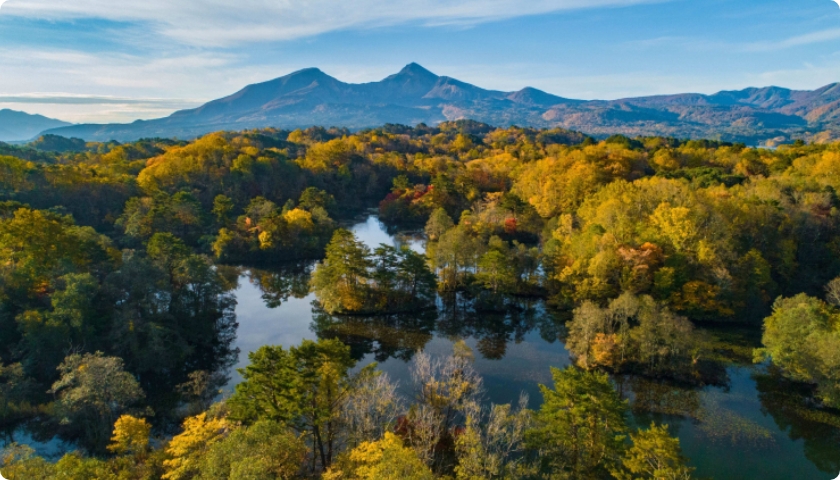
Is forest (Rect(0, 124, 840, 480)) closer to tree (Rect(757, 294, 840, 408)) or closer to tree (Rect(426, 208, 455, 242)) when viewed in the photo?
tree (Rect(757, 294, 840, 408))

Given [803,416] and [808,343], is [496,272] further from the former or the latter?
[803,416]

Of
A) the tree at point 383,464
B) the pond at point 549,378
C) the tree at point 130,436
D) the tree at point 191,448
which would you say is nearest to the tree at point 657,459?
the pond at point 549,378

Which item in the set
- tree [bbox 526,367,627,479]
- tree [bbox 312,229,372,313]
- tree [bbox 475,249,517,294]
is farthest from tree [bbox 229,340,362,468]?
tree [bbox 475,249,517,294]


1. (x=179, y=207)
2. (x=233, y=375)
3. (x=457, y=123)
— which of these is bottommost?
(x=233, y=375)

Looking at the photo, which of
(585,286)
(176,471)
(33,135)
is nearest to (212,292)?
(176,471)

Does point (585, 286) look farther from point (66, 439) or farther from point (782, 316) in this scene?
point (66, 439)

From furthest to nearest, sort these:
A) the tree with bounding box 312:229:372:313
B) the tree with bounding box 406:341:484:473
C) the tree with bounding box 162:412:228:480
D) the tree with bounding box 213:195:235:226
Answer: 1. the tree with bounding box 213:195:235:226
2. the tree with bounding box 312:229:372:313
3. the tree with bounding box 406:341:484:473
4. the tree with bounding box 162:412:228:480
